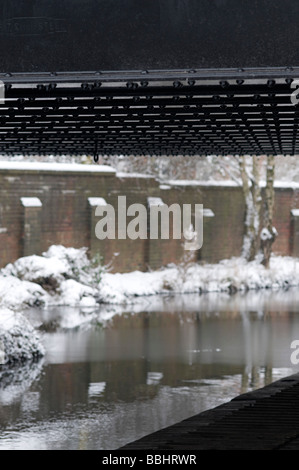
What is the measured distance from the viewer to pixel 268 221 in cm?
3894

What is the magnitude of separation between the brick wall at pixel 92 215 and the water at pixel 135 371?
482cm

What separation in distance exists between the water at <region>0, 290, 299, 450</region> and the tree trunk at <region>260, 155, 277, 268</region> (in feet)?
28.0

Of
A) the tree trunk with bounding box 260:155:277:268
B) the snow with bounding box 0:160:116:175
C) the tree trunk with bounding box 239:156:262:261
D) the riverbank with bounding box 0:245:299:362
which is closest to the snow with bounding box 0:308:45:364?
the riverbank with bounding box 0:245:299:362

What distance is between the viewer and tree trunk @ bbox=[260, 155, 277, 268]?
1486 inches

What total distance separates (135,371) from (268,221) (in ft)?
68.7

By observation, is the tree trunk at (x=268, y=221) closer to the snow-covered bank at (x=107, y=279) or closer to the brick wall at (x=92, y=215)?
the snow-covered bank at (x=107, y=279)

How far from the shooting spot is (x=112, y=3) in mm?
7703

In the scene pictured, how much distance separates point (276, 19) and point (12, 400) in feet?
33.5

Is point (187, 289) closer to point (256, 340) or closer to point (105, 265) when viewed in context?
point (105, 265)

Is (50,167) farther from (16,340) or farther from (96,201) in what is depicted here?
(16,340)

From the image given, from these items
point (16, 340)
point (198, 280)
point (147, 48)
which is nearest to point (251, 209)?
point (198, 280)

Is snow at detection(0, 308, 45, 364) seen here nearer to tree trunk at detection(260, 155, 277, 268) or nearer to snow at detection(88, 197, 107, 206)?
snow at detection(88, 197, 107, 206)

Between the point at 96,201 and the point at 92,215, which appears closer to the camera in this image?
the point at 92,215
